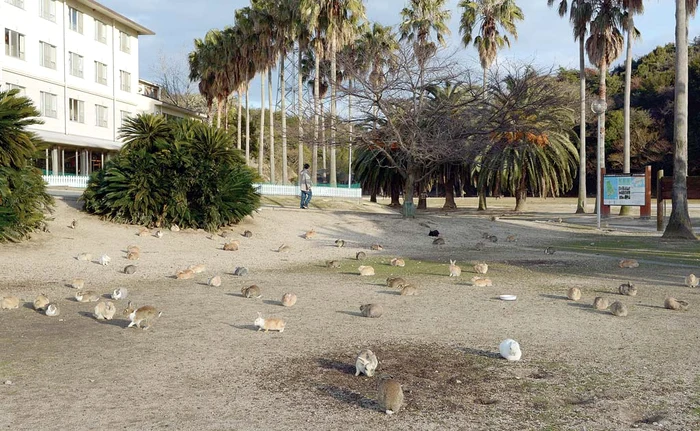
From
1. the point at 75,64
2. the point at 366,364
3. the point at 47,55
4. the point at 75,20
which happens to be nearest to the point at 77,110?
the point at 75,64

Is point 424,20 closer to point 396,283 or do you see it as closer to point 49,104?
point 49,104

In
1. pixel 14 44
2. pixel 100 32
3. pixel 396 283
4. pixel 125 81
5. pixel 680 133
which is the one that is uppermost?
pixel 100 32

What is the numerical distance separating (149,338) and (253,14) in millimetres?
42074

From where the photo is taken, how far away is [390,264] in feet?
45.2

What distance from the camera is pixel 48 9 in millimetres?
41625

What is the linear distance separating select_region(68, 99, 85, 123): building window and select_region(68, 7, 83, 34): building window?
472cm

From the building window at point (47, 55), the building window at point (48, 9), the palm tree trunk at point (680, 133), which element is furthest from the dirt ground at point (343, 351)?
the building window at point (48, 9)

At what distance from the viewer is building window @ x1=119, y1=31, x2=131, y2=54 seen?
161ft

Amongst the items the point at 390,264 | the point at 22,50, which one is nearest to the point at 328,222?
the point at 390,264

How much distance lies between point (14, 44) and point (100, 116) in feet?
28.2

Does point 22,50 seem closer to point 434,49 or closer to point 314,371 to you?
point 434,49

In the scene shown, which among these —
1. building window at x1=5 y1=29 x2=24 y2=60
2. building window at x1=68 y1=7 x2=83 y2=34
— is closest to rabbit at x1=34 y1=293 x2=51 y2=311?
building window at x1=5 y1=29 x2=24 y2=60

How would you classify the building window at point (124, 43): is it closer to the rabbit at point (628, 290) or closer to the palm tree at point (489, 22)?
the palm tree at point (489, 22)

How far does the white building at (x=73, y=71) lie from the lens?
39.5 m
